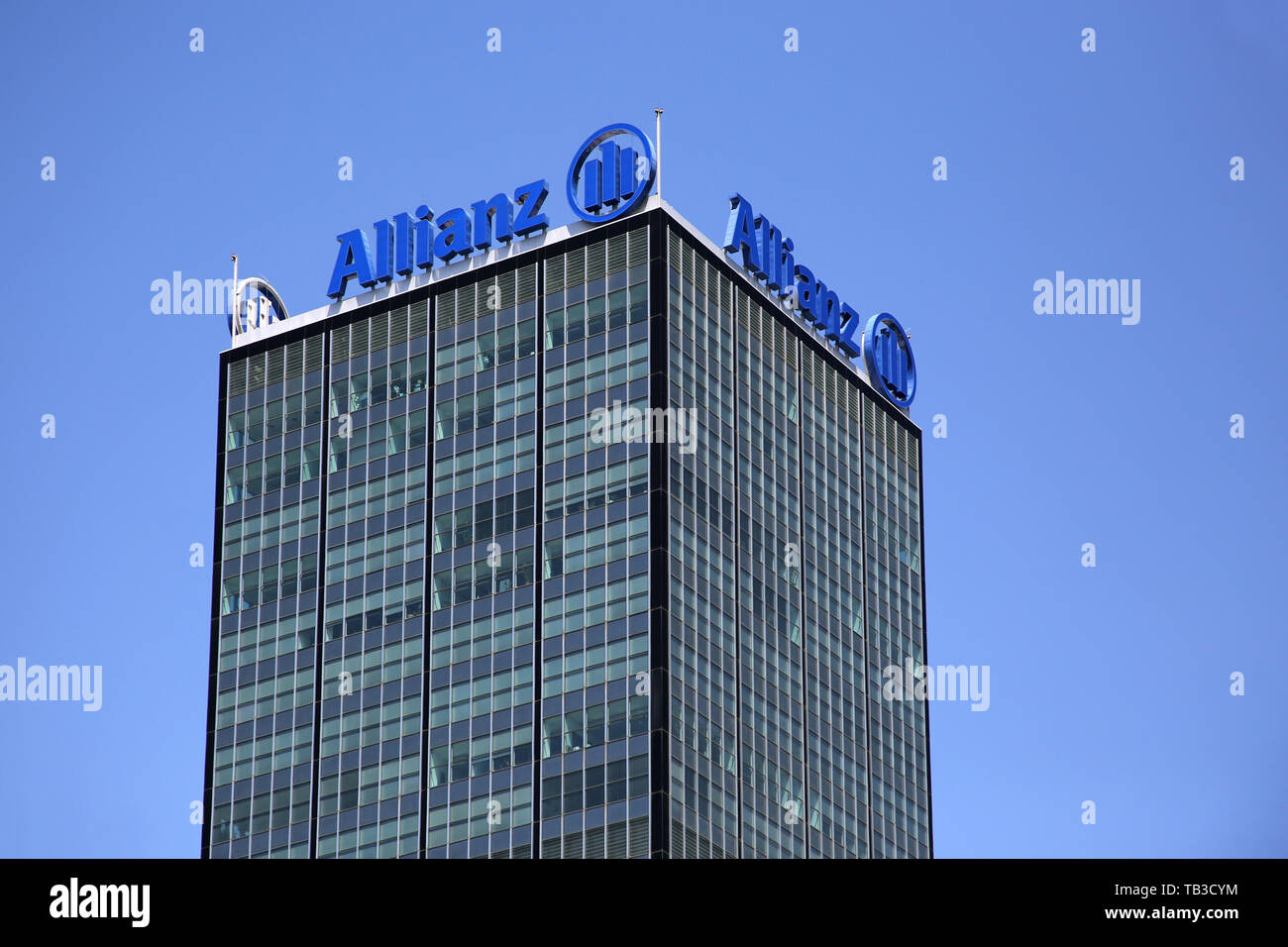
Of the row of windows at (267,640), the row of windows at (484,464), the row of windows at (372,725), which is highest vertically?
the row of windows at (484,464)

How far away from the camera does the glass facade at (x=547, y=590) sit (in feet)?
554

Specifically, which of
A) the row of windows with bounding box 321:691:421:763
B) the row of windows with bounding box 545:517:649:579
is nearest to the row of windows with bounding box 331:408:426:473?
the row of windows with bounding box 545:517:649:579

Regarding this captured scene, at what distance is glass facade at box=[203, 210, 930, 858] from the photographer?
554 feet

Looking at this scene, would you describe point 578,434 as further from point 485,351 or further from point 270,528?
point 270,528

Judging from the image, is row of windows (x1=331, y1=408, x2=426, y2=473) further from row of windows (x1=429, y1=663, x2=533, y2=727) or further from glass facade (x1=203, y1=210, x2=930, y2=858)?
row of windows (x1=429, y1=663, x2=533, y2=727)

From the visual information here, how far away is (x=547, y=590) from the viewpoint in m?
174

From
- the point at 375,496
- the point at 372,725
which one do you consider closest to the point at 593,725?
the point at 372,725

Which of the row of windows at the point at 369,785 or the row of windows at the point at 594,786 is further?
the row of windows at the point at 369,785

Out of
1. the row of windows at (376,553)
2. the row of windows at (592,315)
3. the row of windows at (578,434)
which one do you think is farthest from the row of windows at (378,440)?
the row of windows at (578,434)

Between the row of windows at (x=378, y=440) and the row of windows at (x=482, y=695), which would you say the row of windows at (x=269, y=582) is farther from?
the row of windows at (x=482, y=695)
